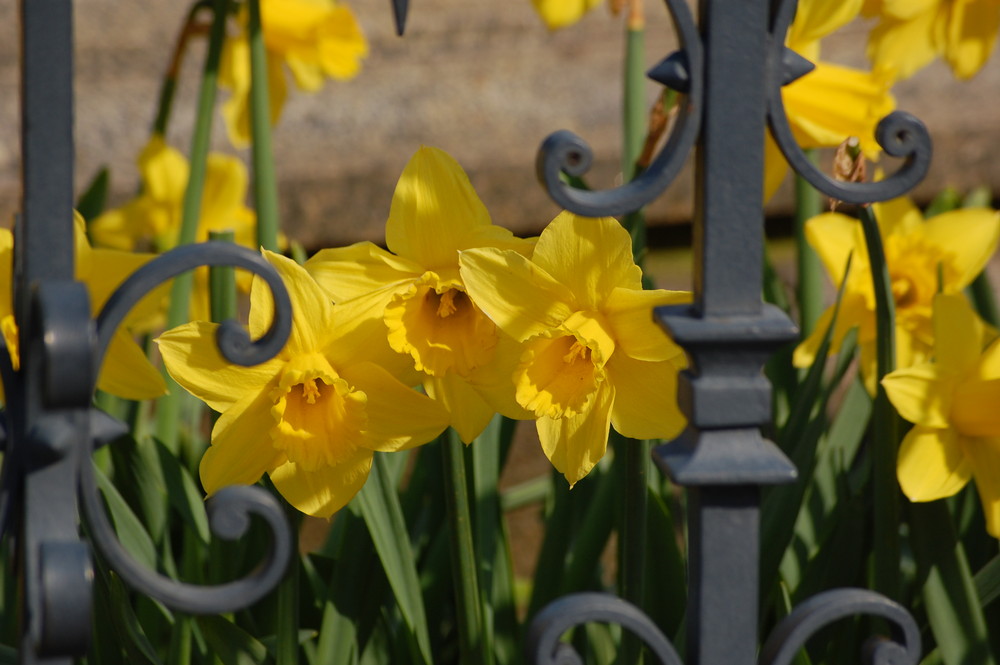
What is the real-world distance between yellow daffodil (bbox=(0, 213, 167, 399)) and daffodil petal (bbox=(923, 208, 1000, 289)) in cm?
83

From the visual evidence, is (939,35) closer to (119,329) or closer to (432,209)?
(432,209)

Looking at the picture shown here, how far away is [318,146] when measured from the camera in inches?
92.7

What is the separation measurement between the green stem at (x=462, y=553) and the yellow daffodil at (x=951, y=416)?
0.39m

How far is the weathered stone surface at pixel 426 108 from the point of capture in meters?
2.28

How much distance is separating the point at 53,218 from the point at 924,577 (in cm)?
81

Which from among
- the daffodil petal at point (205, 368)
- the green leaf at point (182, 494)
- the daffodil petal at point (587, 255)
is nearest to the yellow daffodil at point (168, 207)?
the green leaf at point (182, 494)

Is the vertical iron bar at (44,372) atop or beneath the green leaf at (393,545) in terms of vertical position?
atop

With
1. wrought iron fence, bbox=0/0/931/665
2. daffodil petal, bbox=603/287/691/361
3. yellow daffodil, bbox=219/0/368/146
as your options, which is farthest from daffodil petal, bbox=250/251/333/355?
yellow daffodil, bbox=219/0/368/146

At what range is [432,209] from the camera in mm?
767

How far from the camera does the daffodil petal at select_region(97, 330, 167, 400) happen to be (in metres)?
0.82

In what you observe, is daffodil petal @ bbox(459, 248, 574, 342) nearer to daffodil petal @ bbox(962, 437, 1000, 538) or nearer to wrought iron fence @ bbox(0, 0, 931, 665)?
wrought iron fence @ bbox(0, 0, 931, 665)

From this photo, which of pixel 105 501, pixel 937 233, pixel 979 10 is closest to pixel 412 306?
pixel 105 501

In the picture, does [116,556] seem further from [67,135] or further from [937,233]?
[937,233]

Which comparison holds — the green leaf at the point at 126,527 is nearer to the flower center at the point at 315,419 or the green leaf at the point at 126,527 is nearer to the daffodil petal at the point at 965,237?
the flower center at the point at 315,419
